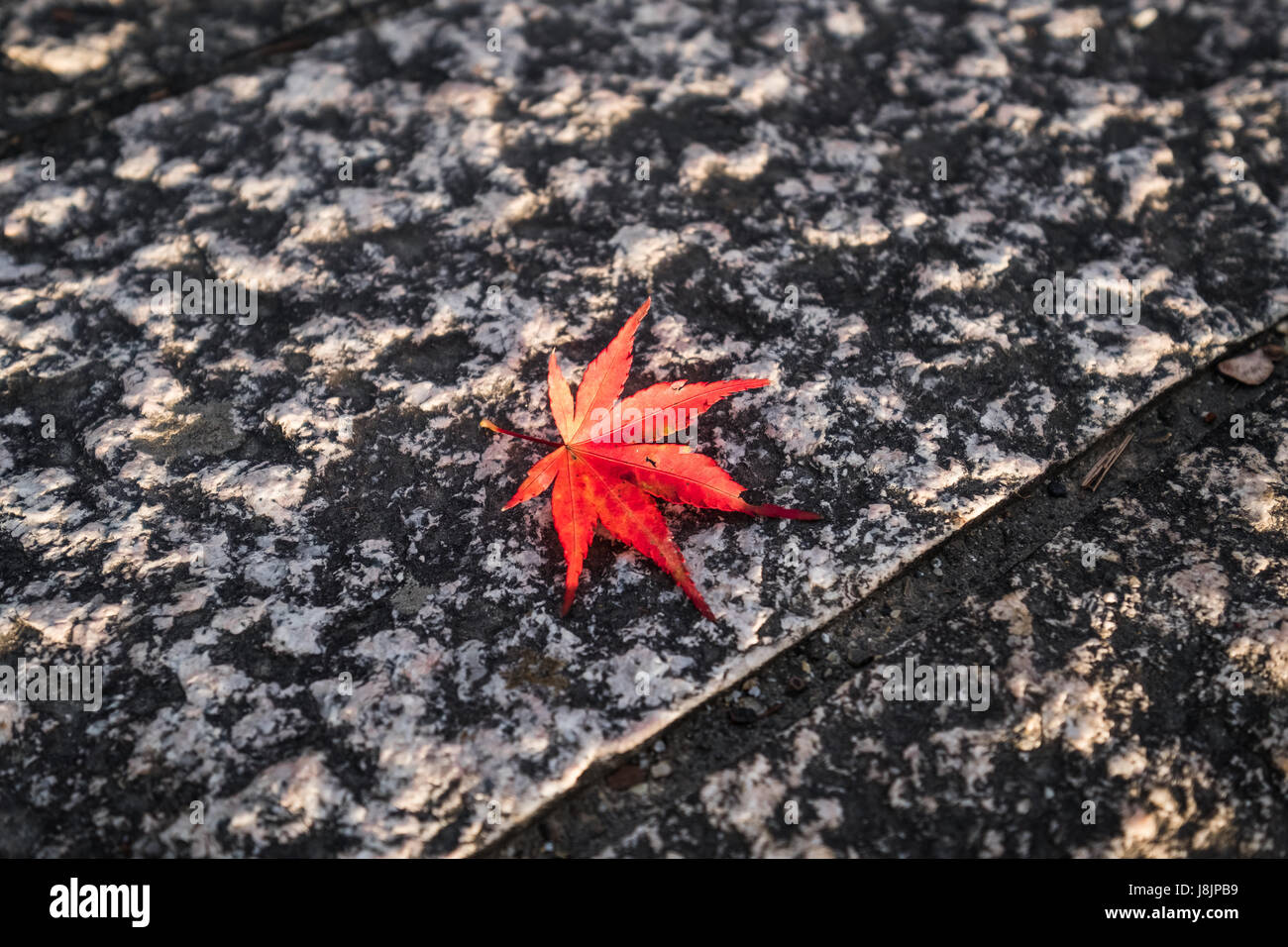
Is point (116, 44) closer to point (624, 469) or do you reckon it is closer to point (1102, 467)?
point (624, 469)

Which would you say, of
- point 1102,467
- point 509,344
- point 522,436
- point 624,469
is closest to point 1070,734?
point 1102,467

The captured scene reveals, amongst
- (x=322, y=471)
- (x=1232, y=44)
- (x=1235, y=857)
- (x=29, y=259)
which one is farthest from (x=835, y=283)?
(x=29, y=259)

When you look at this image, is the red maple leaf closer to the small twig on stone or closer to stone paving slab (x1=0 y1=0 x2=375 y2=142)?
the small twig on stone

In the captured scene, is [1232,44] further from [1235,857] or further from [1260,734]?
[1235,857]

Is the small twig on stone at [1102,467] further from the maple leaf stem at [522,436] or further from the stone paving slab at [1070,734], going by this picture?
the maple leaf stem at [522,436]

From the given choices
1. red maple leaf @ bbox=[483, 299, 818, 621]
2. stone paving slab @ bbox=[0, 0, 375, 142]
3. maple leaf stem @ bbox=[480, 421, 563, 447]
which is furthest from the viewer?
stone paving slab @ bbox=[0, 0, 375, 142]

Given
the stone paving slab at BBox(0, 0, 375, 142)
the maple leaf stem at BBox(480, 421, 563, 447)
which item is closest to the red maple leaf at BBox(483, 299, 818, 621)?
the maple leaf stem at BBox(480, 421, 563, 447)
